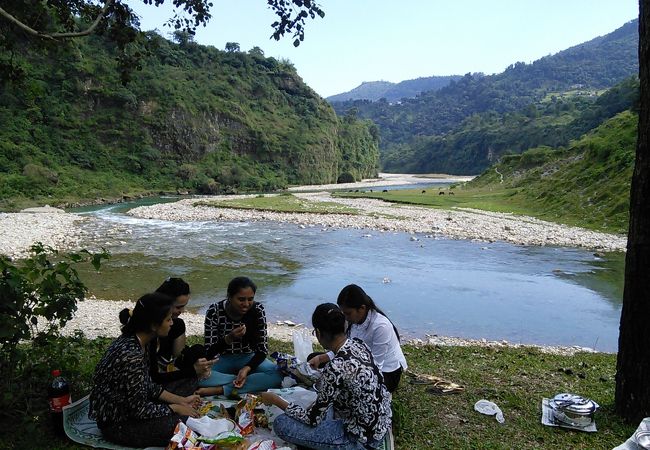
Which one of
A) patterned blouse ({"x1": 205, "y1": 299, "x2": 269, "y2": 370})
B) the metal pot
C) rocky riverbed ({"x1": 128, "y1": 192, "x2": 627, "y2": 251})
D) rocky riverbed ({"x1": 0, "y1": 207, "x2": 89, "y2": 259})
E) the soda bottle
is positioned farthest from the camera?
rocky riverbed ({"x1": 128, "y1": 192, "x2": 627, "y2": 251})

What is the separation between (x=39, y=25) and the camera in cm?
616

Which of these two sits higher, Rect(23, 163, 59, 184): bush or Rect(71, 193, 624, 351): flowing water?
Rect(23, 163, 59, 184): bush

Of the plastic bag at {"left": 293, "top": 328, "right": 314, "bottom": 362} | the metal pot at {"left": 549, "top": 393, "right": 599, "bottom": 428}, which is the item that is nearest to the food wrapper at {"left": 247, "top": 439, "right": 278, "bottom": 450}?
the plastic bag at {"left": 293, "top": 328, "right": 314, "bottom": 362}

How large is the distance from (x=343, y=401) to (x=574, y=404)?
8.60 ft

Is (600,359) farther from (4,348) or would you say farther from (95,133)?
(95,133)

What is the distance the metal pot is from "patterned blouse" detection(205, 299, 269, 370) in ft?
10.6

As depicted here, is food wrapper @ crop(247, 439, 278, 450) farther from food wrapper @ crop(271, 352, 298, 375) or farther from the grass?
the grass

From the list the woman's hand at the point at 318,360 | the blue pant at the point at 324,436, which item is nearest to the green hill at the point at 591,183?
the woman's hand at the point at 318,360

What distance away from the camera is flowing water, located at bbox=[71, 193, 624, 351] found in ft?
40.3

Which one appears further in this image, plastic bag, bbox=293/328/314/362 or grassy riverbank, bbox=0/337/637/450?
plastic bag, bbox=293/328/314/362

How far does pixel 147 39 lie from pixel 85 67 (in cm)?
6138

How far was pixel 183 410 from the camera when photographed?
4398 mm

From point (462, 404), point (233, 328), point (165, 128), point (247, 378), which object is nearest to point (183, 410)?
point (247, 378)

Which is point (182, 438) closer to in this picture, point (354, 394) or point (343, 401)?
point (343, 401)
